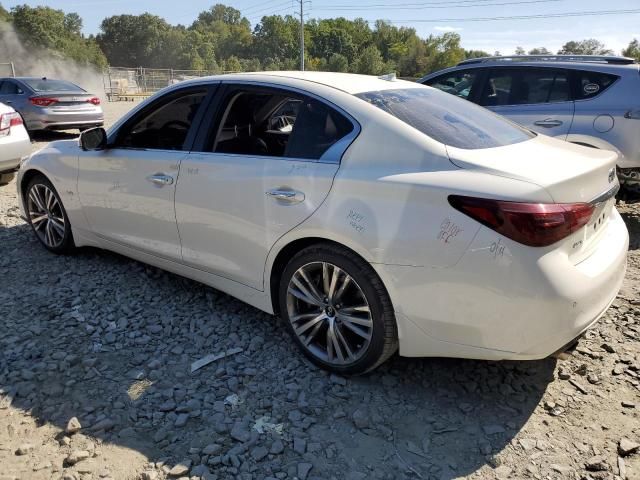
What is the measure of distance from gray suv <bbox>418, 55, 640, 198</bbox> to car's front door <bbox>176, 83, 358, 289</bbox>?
141 inches

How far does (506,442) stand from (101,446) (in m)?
1.89

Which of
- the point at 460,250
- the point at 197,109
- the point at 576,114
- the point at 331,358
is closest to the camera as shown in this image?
the point at 460,250

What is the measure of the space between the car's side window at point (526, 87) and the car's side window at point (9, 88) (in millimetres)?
10500

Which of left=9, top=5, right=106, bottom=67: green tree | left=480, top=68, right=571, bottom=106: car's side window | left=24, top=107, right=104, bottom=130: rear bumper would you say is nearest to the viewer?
left=480, top=68, right=571, bottom=106: car's side window

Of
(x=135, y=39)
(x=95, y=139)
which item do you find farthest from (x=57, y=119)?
(x=135, y=39)

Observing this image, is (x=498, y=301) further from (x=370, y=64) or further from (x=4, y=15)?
(x=370, y=64)

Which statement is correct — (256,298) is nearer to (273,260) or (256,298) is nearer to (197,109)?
(273,260)

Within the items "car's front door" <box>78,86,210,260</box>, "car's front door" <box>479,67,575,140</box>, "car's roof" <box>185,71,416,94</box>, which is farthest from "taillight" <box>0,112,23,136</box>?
"car's front door" <box>479,67,575,140</box>

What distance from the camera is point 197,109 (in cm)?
352

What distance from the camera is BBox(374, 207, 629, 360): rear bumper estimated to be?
2.26 m

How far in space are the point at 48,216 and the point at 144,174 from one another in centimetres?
159

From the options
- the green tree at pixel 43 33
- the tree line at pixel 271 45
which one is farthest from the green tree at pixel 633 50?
the green tree at pixel 43 33

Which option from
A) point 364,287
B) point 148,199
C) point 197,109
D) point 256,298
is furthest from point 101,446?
point 197,109

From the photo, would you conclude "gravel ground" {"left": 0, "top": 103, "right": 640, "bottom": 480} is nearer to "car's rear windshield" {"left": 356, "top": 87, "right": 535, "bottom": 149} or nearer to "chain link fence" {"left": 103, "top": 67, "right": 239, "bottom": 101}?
"car's rear windshield" {"left": 356, "top": 87, "right": 535, "bottom": 149}
